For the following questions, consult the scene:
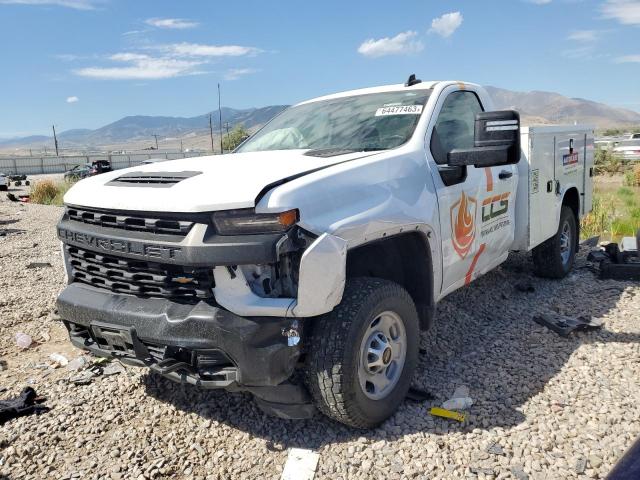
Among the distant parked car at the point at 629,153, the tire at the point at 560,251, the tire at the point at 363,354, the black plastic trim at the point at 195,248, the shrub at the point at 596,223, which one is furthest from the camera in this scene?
the distant parked car at the point at 629,153

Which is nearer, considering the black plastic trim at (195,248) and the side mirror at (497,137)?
the black plastic trim at (195,248)

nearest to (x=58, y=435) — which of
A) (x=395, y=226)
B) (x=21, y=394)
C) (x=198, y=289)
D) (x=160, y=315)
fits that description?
(x=21, y=394)

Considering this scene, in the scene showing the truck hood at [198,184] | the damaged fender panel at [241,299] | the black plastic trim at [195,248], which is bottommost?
the damaged fender panel at [241,299]

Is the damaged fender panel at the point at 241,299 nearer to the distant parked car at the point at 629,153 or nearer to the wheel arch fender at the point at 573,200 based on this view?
the wheel arch fender at the point at 573,200

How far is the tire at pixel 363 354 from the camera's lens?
278 centimetres

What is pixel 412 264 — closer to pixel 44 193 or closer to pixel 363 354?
pixel 363 354

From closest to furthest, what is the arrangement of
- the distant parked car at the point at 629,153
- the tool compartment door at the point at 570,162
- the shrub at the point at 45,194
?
1. the tool compartment door at the point at 570,162
2. the shrub at the point at 45,194
3. the distant parked car at the point at 629,153

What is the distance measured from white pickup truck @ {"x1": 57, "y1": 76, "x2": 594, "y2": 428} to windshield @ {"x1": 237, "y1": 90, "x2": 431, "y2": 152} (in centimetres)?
2

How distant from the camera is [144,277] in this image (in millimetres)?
2811

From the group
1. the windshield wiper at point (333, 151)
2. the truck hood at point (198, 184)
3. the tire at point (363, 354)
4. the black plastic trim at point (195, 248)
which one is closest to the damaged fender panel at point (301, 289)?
the black plastic trim at point (195, 248)

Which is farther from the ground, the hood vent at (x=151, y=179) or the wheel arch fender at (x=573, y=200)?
the hood vent at (x=151, y=179)

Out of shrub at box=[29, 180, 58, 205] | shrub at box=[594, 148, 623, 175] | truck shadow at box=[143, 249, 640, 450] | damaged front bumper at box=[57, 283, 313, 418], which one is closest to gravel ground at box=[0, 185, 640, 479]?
truck shadow at box=[143, 249, 640, 450]

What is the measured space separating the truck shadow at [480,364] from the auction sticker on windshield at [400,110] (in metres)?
1.77

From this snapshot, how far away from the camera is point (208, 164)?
3396 millimetres
